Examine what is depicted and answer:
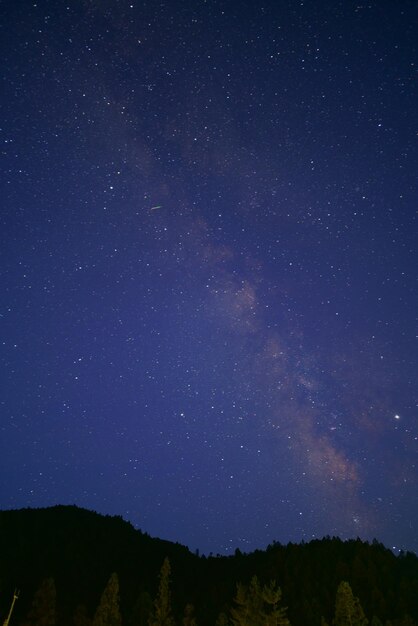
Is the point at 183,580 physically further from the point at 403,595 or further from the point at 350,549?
the point at 403,595

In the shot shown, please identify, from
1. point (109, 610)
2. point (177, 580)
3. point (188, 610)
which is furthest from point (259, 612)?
point (177, 580)

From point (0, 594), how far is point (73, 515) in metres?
73.4

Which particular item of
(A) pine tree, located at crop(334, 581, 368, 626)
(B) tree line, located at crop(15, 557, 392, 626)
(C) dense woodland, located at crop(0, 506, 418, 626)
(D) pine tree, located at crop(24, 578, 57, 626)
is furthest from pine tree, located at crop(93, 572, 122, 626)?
(A) pine tree, located at crop(334, 581, 368, 626)

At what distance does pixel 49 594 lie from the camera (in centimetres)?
6016

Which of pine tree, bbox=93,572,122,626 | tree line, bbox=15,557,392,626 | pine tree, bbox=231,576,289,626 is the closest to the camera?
pine tree, bbox=231,576,289,626

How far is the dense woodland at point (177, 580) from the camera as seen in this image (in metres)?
55.2

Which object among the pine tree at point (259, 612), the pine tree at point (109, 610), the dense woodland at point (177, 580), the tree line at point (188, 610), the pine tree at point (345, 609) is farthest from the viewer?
the dense woodland at point (177, 580)

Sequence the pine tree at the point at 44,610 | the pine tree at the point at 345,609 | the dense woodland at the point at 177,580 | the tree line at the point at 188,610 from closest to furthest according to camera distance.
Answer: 1. the pine tree at the point at 345,609
2. the tree line at the point at 188,610
3. the dense woodland at the point at 177,580
4. the pine tree at the point at 44,610

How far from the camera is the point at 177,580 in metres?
114

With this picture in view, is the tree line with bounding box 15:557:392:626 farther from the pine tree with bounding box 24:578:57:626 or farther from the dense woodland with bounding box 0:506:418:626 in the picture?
the dense woodland with bounding box 0:506:418:626

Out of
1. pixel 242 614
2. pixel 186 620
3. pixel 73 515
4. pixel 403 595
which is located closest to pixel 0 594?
pixel 186 620

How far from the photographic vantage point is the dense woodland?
55178 millimetres

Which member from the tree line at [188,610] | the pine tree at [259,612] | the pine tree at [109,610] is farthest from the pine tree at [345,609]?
the pine tree at [109,610]

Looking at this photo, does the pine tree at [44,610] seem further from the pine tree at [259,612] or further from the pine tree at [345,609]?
the pine tree at [345,609]
